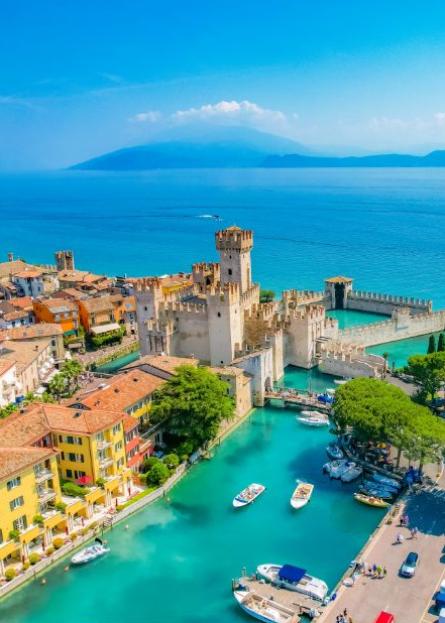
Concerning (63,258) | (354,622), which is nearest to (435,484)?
(354,622)

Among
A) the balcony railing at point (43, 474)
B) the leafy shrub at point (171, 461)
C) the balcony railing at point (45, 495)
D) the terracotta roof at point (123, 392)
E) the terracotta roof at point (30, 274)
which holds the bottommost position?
the leafy shrub at point (171, 461)

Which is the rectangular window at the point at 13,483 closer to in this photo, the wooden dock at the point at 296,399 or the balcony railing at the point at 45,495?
the balcony railing at the point at 45,495

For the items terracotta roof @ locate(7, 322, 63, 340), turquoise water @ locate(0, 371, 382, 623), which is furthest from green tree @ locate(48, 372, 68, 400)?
turquoise water @ locate(0, 371, 382, 623)

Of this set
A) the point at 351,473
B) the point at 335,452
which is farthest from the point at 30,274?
the point at 351,473

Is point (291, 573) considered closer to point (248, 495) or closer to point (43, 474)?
point (248, 495)

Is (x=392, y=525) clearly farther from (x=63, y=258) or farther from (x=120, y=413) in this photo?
(x=63, y=258)

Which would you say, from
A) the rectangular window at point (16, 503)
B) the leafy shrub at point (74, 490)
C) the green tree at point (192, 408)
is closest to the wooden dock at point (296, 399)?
the green tree at point (192, 408)
